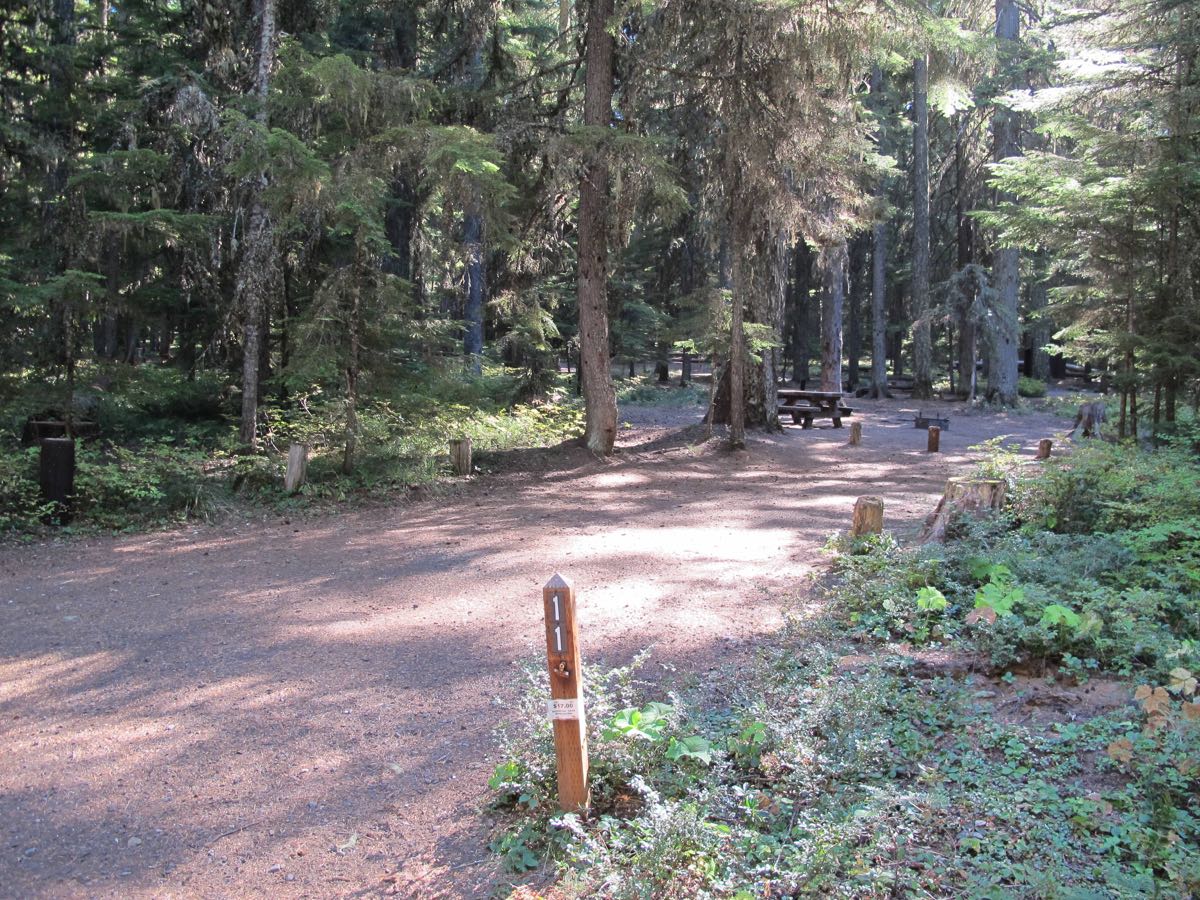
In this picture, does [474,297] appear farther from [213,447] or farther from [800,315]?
[800,315]

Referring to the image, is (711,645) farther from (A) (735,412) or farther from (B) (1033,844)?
(A) (735,412)

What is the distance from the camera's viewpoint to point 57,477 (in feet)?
32.4

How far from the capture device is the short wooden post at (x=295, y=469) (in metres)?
11.5

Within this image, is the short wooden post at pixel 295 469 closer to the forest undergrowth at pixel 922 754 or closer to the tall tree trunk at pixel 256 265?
the tall tree trunk at pixel 256 265

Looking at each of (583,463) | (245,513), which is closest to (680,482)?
(583,463)

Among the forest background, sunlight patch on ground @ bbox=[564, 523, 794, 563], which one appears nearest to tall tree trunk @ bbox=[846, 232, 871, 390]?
the forest background

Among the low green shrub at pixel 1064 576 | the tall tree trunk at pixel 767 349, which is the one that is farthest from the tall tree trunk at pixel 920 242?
the low green shrub at pixel 1064 576

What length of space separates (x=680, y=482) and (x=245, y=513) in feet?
21.9

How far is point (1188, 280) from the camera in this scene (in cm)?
1121

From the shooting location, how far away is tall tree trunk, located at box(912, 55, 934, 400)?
26656 millimetres

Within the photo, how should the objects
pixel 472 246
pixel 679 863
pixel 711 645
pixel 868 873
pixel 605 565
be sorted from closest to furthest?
pixel 868 873 → pixel 679 863 → pixel 711 645 → pixel 605 565 → pixel 472 246

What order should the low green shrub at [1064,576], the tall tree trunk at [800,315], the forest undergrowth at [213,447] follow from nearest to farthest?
the low green shrub at [1064,576], the forest undergrowth at [213,447], the tall tree trunk at [800,315]

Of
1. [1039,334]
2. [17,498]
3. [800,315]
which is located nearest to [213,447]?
[17,498]

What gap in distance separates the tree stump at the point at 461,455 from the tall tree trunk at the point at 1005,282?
56.0 feet
